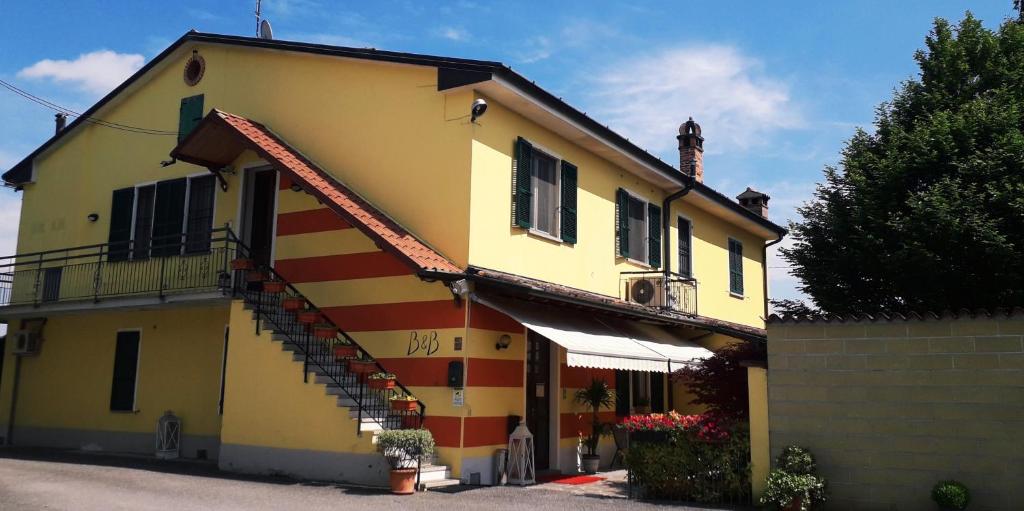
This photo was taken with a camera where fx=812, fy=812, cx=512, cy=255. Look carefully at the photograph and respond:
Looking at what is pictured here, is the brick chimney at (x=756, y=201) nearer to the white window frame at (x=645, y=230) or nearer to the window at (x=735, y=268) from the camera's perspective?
the window at (x=735, y=268)

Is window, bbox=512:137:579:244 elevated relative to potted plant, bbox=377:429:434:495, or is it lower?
elevated

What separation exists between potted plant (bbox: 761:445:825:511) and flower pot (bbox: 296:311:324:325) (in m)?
7.53

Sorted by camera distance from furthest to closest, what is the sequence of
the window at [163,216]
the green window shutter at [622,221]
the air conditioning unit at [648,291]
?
the green window shutter at [622,221]
the air conditioning unit at [648,291]
the window at [163,216]

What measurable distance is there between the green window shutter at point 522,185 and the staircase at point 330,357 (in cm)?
363

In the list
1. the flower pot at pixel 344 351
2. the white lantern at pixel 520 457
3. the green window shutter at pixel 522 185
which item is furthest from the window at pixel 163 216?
the white lantern at pixel 520 457

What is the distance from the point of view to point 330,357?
45.5 feet

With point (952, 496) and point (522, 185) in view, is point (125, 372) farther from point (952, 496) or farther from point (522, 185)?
point (952, 496)

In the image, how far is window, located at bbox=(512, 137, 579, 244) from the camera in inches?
576

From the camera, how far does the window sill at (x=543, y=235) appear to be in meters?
14.9

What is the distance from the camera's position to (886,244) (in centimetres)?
1554

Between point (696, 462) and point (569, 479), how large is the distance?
3.39 metres

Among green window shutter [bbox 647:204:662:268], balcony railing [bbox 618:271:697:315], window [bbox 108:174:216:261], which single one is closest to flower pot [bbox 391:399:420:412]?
window [bbox 108:174:216:261]

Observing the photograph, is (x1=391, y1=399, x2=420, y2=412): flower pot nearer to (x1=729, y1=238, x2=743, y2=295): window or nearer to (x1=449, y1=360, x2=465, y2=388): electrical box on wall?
(x1=449, y1=360, x2=465, y2=388): electrical box on wall

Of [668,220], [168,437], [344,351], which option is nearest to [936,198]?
[668,220]
